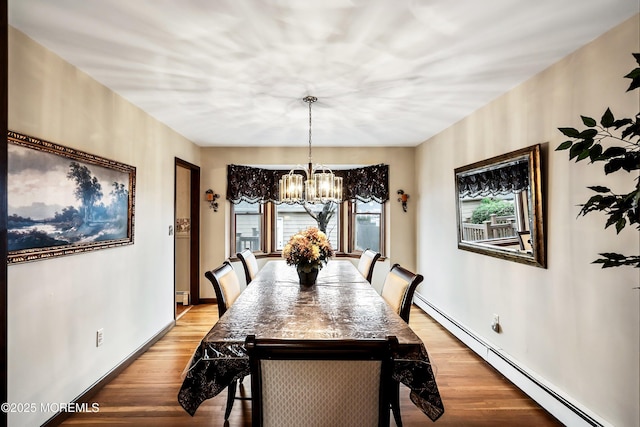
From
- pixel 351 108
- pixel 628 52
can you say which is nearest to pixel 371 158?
pixel 351 108

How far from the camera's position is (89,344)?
8.32ft

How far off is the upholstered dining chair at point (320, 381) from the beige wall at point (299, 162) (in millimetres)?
3853

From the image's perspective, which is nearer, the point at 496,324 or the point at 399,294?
the point at 399,294

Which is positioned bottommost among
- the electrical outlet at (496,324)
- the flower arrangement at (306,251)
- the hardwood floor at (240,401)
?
the hardwood floor at (240,401)

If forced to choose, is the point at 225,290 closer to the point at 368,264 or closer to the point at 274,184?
the point at 368,264

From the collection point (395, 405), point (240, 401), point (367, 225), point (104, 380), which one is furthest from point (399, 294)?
point (367, 225)

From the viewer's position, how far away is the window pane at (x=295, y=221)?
5785 millimetres

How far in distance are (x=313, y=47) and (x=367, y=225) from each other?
12.4 ft

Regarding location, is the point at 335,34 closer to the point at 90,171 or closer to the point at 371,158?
the point at 90,171

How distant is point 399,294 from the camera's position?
239cm

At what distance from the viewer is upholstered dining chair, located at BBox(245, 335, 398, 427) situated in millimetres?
1272

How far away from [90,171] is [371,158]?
3.60m

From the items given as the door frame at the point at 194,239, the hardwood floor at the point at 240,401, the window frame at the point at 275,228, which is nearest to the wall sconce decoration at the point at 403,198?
the window frame at the point at 275,228

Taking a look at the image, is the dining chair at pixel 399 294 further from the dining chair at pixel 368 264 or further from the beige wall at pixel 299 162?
the beige wall at pixel 299 162
